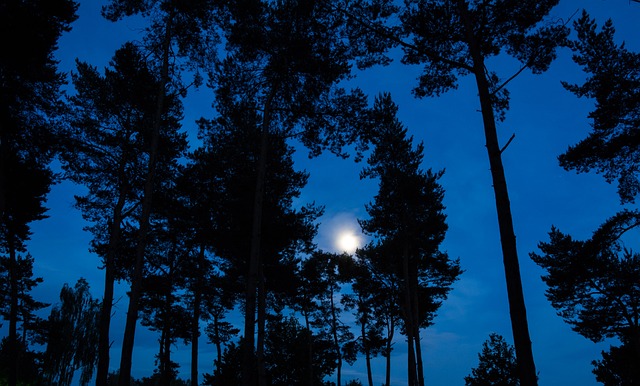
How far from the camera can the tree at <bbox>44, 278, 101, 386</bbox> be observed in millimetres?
32781

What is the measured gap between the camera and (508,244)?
652 centimetres

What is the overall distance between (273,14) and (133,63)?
551 centimetres

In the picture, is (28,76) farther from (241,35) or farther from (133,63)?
(241,35)

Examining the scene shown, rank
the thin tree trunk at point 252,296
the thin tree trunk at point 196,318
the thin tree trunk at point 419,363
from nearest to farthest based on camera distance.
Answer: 1. the thin tree trunk at point 252,296
2. the thin tree trunk at point 419,363
3. the thin tree trunk at point 196,318

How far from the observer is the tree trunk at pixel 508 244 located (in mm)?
5902

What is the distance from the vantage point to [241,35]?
37.6 feet

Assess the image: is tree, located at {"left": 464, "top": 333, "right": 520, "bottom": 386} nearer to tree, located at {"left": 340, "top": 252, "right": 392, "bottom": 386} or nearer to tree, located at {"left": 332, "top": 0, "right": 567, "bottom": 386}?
tree, located at {"left": 340, "top": 252, "right": 392, "bottom": 386}

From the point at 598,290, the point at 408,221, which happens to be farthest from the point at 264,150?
the point at 598,290

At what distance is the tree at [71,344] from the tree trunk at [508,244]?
3693 centimetres

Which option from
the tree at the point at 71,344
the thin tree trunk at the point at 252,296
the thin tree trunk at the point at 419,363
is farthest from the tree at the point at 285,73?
the tree at the point at 71,344

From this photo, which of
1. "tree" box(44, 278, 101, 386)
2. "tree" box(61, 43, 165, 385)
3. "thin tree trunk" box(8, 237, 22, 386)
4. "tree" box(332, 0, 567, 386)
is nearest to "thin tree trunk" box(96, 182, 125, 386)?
"tree" box(61, 43, 165, 385)

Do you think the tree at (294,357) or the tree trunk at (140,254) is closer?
the tree trunk at (140,254)

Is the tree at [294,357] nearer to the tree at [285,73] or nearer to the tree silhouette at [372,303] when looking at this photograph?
the tree silhouette at [372,303]

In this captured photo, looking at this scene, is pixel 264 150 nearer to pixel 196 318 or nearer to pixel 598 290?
pixel 196 318
